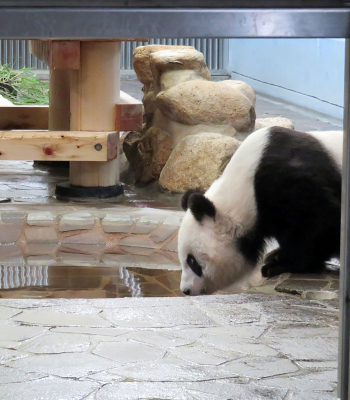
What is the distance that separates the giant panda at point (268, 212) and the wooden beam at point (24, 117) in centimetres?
376

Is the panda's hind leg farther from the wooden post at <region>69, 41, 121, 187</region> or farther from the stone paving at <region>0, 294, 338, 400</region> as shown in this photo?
the wooden post at <region>69, 41, 121, 187</region>

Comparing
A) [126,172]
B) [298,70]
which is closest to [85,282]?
[126,172]

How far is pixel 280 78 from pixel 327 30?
1279 cm

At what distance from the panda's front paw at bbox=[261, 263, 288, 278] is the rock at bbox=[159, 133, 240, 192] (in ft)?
7.58

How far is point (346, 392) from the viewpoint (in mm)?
1968

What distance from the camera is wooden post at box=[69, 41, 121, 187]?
20.3ft

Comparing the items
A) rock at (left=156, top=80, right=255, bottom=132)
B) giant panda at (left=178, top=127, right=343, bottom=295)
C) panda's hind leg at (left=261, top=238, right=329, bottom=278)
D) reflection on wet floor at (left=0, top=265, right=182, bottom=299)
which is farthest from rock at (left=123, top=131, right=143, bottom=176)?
panda's hind leg at (left=261, top=238, right=329, bottom=278)

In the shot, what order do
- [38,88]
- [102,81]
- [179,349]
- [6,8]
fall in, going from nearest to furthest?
[6,8] → [179,349] → [102,81] → [38,88]

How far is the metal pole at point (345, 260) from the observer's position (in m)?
1.77

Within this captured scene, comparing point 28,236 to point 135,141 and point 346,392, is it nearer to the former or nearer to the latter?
point 135,141

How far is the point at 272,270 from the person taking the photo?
4188 mm

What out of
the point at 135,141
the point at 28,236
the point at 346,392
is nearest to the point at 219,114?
the point at 135,141

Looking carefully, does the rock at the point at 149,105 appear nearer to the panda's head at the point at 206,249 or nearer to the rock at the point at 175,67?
the rock at the point at 175,67

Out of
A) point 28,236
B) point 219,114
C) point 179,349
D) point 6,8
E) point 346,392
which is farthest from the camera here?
point 219,114
